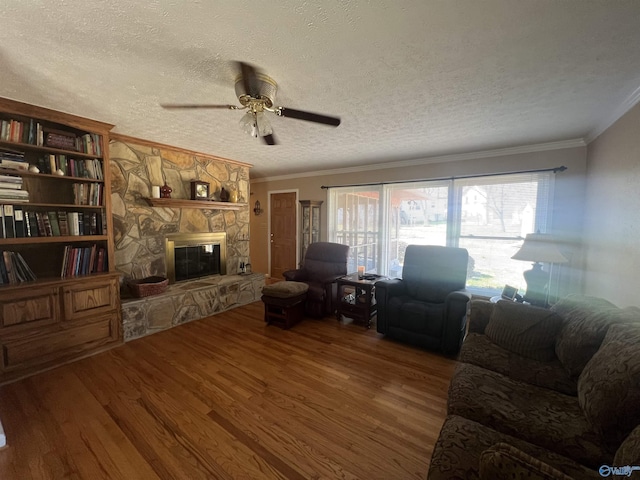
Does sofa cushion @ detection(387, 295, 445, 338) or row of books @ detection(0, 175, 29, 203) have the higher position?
row of books @ detection(0, 175, 29, 203)

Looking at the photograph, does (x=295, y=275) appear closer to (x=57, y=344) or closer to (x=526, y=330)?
(x=57, y=344)

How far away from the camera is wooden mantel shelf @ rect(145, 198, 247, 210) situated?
11.6 ft

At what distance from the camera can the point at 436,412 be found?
6.43ft

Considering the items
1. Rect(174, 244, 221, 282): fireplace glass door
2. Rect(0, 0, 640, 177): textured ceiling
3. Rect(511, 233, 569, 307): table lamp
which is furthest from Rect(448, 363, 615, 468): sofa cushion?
Rect(174, 244, 221, 282): fireplace glass door

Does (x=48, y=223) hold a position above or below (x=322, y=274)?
above

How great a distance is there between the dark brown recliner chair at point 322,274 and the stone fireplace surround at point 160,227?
1.03 meters

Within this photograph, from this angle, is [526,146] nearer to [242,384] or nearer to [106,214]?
[242,384]

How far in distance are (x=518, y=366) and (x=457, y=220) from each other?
2635 mm

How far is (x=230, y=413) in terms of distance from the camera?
1944 millimetres

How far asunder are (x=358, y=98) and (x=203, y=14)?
4.16ft

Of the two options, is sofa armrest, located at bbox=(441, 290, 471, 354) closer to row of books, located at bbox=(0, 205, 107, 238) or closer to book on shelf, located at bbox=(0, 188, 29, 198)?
row of books, located at bbox=(0, 205, 107, 238)

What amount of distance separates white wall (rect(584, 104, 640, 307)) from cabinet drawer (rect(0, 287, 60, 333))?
5.03m

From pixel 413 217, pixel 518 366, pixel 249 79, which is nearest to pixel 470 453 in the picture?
pixel 518 366

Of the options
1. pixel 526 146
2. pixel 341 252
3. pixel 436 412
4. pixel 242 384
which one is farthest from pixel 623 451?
pixel 526 146
